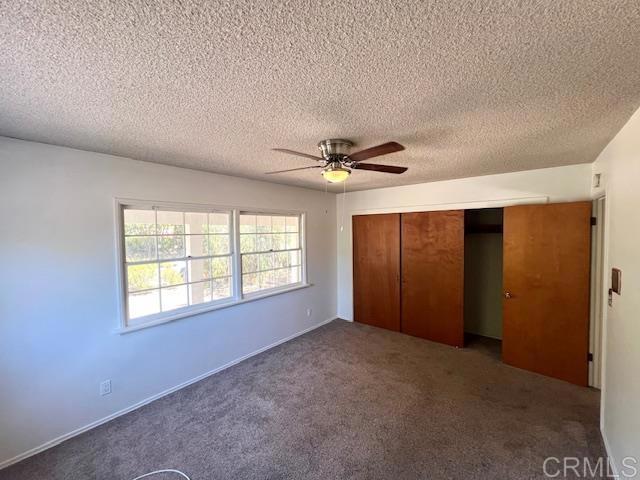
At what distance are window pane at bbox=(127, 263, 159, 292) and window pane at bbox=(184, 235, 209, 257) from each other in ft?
1.28

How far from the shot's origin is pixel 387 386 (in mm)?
2896

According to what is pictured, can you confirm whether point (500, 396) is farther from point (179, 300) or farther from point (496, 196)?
point (179, 300)

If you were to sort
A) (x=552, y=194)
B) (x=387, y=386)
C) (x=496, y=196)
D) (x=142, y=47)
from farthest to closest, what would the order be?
(x=496, y=196), (x=552, y=194), (x=387, y=386), (x=142, y=47)

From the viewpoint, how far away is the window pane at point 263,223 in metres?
3.85

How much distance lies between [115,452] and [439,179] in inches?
174

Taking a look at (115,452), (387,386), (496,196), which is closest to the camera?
(115,452)

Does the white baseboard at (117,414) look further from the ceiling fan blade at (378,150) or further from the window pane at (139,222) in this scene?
the ceiling fan blade at (378,150)

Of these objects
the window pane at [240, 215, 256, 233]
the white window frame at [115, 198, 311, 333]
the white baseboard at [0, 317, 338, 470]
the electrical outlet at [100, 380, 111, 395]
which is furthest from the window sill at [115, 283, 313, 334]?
the window pane at [240, 215, 256, 233]

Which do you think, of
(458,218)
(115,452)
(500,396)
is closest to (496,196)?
(458,218)

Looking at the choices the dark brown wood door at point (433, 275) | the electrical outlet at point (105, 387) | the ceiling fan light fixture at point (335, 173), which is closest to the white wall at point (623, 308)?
the dark brown wood door at point (433, 275)

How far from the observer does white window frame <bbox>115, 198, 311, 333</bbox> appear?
2537 millimetres

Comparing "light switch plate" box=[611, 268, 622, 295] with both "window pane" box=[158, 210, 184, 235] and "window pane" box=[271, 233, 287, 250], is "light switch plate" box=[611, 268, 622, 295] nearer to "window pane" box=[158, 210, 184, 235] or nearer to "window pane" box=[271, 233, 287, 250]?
"window pane" box=[271, 233, 287, 250]

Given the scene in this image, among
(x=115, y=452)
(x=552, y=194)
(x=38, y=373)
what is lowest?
(x=115, y=452)

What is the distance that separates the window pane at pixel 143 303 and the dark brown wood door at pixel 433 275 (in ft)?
11.0
